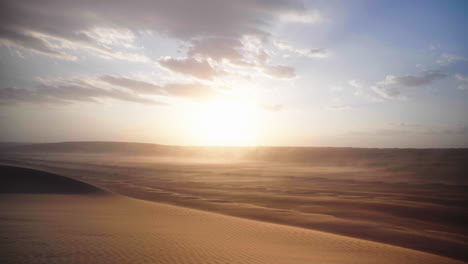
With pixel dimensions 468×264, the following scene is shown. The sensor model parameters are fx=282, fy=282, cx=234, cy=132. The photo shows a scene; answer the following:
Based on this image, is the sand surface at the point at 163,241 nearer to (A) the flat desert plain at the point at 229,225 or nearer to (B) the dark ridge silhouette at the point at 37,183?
(A) the flat desert plain at the point at 229,225

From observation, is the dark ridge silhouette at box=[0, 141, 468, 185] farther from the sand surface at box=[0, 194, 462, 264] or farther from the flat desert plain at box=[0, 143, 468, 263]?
the sand surface at box=[0, 194, 462, 264]

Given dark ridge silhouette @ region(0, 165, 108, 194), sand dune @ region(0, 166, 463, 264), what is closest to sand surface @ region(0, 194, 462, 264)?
sand dune @ region(0, 166, 463, 264)

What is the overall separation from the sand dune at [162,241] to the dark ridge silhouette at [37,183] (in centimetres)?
526

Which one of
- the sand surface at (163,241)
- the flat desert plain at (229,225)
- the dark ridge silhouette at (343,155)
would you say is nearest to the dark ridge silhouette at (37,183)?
the flat desert plain at (229,225)

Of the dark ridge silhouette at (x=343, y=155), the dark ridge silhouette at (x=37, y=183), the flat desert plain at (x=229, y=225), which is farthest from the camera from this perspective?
the dark ridge silhouette at (x=343, y=155)

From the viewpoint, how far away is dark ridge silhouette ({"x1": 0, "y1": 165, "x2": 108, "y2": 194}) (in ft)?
56.0

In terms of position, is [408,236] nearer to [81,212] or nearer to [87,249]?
[87,249]

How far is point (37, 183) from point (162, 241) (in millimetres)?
15237

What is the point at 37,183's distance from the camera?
18.5m

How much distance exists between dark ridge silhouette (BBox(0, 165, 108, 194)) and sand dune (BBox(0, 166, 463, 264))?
526cm

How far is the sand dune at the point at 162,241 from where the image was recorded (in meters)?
6.63

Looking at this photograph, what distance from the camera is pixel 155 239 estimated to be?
809cm

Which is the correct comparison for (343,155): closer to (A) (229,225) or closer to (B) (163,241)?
(A) (229,225)

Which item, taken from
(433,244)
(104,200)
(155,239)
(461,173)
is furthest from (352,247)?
(461,173)
